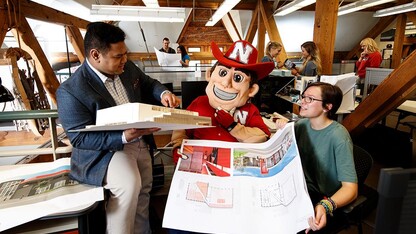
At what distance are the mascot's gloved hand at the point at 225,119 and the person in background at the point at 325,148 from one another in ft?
0.82

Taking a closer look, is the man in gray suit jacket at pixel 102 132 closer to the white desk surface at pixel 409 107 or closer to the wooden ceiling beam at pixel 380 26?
the white desk surface at pixel 409 107

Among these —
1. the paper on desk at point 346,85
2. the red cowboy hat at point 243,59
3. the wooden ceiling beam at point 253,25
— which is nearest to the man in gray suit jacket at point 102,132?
the red cowboy hat at point 243,59

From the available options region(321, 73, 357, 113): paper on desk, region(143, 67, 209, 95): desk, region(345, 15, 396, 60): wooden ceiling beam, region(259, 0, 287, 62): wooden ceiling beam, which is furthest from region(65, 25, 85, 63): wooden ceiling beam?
region(345, 15, 396, 60): wooden ceiling beam

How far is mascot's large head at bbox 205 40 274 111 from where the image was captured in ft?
4.37

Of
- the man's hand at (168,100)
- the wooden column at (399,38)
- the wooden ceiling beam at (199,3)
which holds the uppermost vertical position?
the wooden ceiling beam at (199,3)

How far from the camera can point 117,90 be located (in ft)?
4.00

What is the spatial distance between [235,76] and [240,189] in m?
0.63

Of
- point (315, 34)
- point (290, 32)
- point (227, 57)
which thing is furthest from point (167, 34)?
point (227, 57)

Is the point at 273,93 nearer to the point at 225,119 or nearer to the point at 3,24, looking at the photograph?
the point at 225,119

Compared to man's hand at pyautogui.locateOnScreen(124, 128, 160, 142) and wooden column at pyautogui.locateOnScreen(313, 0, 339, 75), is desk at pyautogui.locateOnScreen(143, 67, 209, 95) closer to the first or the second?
wooden column at pyautogui.locateOnScreen(313, 0, 339, 75)

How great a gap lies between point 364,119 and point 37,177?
2.56 meters

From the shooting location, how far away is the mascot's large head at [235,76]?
4.37 feet

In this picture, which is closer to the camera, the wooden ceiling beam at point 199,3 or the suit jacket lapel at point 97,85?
the suit jacket lapel at point 97,85

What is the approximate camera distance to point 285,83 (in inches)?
108
